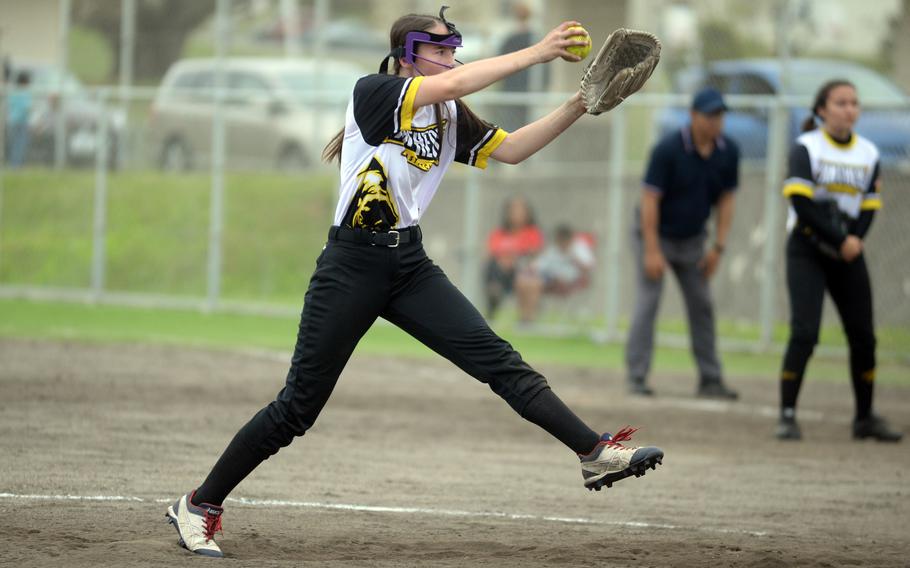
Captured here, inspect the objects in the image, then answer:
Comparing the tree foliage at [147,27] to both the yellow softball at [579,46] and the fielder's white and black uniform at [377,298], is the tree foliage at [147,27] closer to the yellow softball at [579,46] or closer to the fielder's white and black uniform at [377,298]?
the fielder's white and black uniform at [377,298]

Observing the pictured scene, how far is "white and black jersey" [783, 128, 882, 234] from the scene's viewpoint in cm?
952

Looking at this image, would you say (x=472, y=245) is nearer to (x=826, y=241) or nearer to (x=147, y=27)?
(x=147, y=27)

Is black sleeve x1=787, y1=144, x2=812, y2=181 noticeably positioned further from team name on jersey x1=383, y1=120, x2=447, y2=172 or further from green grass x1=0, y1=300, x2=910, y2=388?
team name on jersey x1=383, y1=120, x2=447, y2=172

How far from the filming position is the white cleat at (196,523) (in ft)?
18.7

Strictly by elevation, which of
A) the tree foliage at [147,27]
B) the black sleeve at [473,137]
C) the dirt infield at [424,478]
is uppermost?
the tree foliage at [147,27]

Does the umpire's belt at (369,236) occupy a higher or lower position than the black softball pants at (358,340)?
higher

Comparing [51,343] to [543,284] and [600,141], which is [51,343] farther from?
[600,141]

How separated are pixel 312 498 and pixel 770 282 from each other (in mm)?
8956

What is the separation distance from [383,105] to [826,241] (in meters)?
4.75

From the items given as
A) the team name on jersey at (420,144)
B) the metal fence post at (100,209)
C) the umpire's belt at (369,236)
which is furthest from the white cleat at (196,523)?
the metal fence post at (100,209)

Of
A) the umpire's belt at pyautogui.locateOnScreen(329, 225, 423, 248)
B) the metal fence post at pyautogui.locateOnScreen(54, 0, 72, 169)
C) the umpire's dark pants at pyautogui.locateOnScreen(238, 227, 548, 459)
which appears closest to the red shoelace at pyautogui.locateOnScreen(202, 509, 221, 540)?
the umpire's dark pants at pyautogui.locateOnScreen(238, 227, 548, 459)

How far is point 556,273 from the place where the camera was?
16.9 m

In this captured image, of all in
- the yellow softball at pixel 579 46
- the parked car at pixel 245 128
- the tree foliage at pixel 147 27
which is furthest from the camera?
the tree foliage at pixel 147 27

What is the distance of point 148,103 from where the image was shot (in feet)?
65.7
